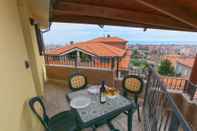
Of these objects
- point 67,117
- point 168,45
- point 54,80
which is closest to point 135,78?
point 67,117

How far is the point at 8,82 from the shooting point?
60.0 inches

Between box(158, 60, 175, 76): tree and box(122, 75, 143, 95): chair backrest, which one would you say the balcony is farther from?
box(158, 60, 175, 76): tree

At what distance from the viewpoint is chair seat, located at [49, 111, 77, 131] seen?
7.23 ft

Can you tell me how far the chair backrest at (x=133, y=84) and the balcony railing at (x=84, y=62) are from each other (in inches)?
55.1

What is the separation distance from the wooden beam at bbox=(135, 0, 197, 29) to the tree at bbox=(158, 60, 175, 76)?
11.9 feet

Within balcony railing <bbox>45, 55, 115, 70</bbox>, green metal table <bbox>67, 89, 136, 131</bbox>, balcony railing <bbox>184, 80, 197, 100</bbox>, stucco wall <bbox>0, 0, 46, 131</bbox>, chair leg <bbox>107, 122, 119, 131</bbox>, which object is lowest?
chair leg <bbox>107, 122, 119, 131</bbox>

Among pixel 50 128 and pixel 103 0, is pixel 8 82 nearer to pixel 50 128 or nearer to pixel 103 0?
pixel 50 128

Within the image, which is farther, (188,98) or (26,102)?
(188,98)

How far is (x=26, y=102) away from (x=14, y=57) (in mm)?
605

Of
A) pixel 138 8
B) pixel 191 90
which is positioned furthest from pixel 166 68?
pixel 138 8

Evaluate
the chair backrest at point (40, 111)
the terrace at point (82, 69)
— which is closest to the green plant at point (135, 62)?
the terrace at point (82, 69)

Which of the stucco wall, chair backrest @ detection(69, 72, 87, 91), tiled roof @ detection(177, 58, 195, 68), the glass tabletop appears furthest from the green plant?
the stucco wall

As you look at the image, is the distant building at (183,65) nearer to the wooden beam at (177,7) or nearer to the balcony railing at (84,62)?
the balcony railing at (84,62)

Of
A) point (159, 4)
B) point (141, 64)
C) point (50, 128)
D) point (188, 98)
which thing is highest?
point (159, 4)
